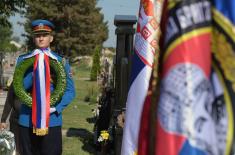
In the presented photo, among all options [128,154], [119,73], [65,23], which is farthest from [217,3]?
[65,23]

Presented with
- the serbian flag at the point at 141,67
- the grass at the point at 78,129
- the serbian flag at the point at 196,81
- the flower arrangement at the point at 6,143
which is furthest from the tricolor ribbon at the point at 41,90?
the grass at the point at 78,129

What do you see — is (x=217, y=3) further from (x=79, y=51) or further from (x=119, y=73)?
(x=79, y=51)

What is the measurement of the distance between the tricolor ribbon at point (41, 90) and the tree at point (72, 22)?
53.7m

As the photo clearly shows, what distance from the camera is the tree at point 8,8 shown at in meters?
16.6

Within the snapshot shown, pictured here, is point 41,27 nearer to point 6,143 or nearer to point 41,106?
point 41,106

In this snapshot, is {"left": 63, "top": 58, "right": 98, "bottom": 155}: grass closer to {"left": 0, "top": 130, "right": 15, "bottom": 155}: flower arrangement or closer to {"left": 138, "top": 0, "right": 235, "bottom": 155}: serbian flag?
{"left": 0, "top": 130, "right": 15, "bottom": 155}: flower arrangement

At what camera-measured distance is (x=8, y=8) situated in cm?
1686

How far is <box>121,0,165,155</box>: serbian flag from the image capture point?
A: 420 cm

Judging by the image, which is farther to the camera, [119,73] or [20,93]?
[119,73]

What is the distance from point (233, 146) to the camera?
7.42 feet

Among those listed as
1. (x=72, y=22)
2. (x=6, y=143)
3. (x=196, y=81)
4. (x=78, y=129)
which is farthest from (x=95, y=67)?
(x=196, y=81)

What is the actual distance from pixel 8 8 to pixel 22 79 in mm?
11541

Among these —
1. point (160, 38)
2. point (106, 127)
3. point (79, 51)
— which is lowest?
point (106, 127)

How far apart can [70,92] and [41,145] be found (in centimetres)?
59
